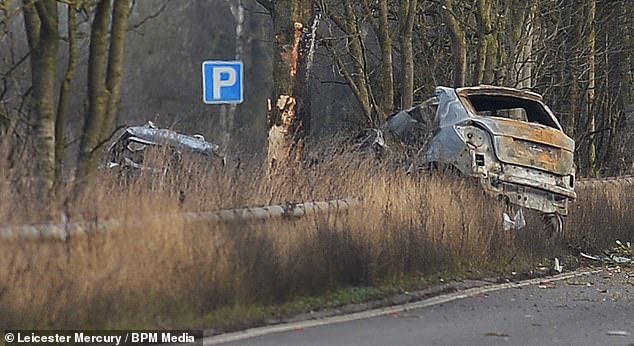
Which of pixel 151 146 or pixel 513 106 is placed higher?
pixel 513 106

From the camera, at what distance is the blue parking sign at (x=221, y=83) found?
15.5 m

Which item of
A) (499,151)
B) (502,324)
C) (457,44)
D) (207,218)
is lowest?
(502,324)


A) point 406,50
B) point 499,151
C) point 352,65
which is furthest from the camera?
point 352,65

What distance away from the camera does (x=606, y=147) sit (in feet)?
93.6

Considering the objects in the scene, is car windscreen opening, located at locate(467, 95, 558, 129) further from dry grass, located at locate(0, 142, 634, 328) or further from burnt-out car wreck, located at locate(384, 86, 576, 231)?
dry grass, located at locate(0, 142, 634, 328)

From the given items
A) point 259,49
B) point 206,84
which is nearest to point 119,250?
point 206,84

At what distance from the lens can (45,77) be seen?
10508 mm

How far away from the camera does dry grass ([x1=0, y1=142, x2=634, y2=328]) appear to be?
28.0 feet

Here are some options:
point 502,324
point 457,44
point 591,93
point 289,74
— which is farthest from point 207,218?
point 591,93

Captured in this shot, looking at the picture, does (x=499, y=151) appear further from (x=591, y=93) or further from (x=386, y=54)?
(x=591, y=93)

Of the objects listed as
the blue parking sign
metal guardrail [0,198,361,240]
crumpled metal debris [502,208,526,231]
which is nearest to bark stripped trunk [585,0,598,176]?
crumpled metal debris [502,208,526,231]

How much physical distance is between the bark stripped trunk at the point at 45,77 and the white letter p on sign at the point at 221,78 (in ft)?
16.0

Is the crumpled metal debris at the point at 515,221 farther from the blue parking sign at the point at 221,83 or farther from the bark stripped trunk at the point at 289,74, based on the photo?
the blue parking sign at the point at 221,83

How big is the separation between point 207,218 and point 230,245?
301mm
